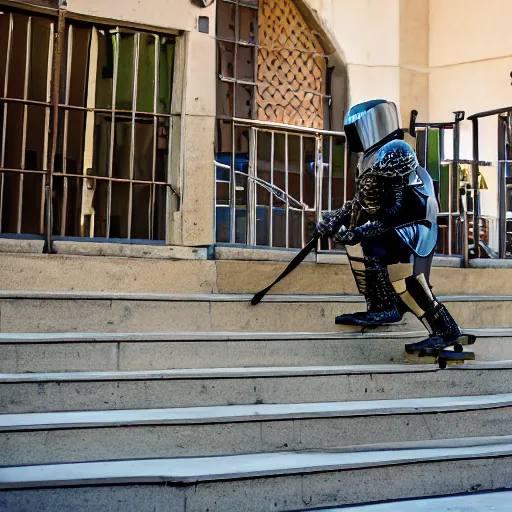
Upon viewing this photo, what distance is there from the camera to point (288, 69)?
8758 mm

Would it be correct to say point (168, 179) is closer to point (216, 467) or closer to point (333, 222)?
point (333, 222)

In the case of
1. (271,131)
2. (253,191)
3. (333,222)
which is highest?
(271,131)

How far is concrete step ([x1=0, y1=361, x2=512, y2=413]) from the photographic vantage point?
4.52 m

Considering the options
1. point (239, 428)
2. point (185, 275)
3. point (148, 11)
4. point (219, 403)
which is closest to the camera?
point (239, 428)

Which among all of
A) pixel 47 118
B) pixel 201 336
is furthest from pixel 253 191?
pixel 201 336

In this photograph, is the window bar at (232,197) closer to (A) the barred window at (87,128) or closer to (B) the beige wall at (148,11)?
(A) the barred window at (87,128)

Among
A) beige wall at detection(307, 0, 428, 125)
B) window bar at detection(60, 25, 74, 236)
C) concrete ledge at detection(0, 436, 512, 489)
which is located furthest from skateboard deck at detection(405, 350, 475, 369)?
beige wall at detection(307, 0, 428, 125)

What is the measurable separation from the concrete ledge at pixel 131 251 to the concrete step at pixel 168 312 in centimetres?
96

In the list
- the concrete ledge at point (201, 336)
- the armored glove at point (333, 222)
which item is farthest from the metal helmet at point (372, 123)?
the concrete ledge at point (201, 336)

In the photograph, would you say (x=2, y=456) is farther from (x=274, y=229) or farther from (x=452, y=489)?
(x=274, y=229)

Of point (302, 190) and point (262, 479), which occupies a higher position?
point (302, 190)

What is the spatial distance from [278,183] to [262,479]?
15.8ft

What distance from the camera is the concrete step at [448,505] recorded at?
4199mm

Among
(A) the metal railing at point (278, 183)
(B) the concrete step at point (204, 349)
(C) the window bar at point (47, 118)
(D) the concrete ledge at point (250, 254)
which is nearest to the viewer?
(B) the concrete step at point (204, 349)
